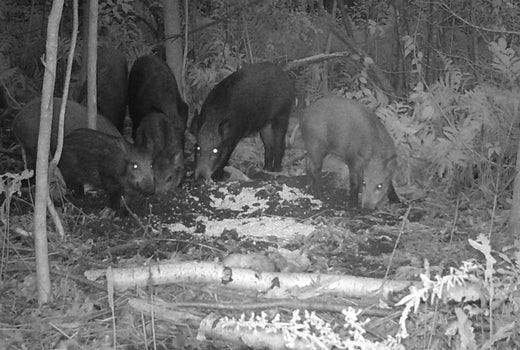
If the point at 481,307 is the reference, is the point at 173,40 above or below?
above

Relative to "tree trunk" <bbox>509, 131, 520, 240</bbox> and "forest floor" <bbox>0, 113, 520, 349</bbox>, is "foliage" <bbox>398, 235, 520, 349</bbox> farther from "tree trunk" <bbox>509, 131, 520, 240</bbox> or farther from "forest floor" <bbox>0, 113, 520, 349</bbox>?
"tree trunk" <bbox>509, 131, 520, 240</bbox>

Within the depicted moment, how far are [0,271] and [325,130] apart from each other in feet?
12.9

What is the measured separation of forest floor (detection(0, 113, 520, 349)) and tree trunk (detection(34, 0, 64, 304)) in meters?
0.20

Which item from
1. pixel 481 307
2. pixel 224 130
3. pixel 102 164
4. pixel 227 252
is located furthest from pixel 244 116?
pixel 481 307

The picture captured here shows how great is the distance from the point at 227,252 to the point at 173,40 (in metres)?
4.96

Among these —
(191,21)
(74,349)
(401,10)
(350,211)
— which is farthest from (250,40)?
(74,349)

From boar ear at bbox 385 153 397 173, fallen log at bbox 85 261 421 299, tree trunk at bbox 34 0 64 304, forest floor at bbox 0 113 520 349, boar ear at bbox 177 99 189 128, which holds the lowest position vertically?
forest floor at bbox 0 113 520 349

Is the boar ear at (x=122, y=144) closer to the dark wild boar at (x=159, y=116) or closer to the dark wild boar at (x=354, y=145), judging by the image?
the dark wild boar at (x=159, y=116)

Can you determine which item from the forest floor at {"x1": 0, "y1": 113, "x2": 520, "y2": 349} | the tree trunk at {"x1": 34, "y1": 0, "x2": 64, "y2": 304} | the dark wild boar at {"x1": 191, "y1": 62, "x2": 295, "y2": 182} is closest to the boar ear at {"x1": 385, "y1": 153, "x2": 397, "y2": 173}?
the forest floor at {"x1": 0, "y1": 113, "x2": 520, "y2": 349}

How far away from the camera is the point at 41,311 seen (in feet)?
15.3

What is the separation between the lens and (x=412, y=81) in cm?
961

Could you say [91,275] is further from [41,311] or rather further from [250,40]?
[250,40]

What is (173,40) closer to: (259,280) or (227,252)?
(227,252)

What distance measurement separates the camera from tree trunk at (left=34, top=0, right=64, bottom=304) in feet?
14.7
